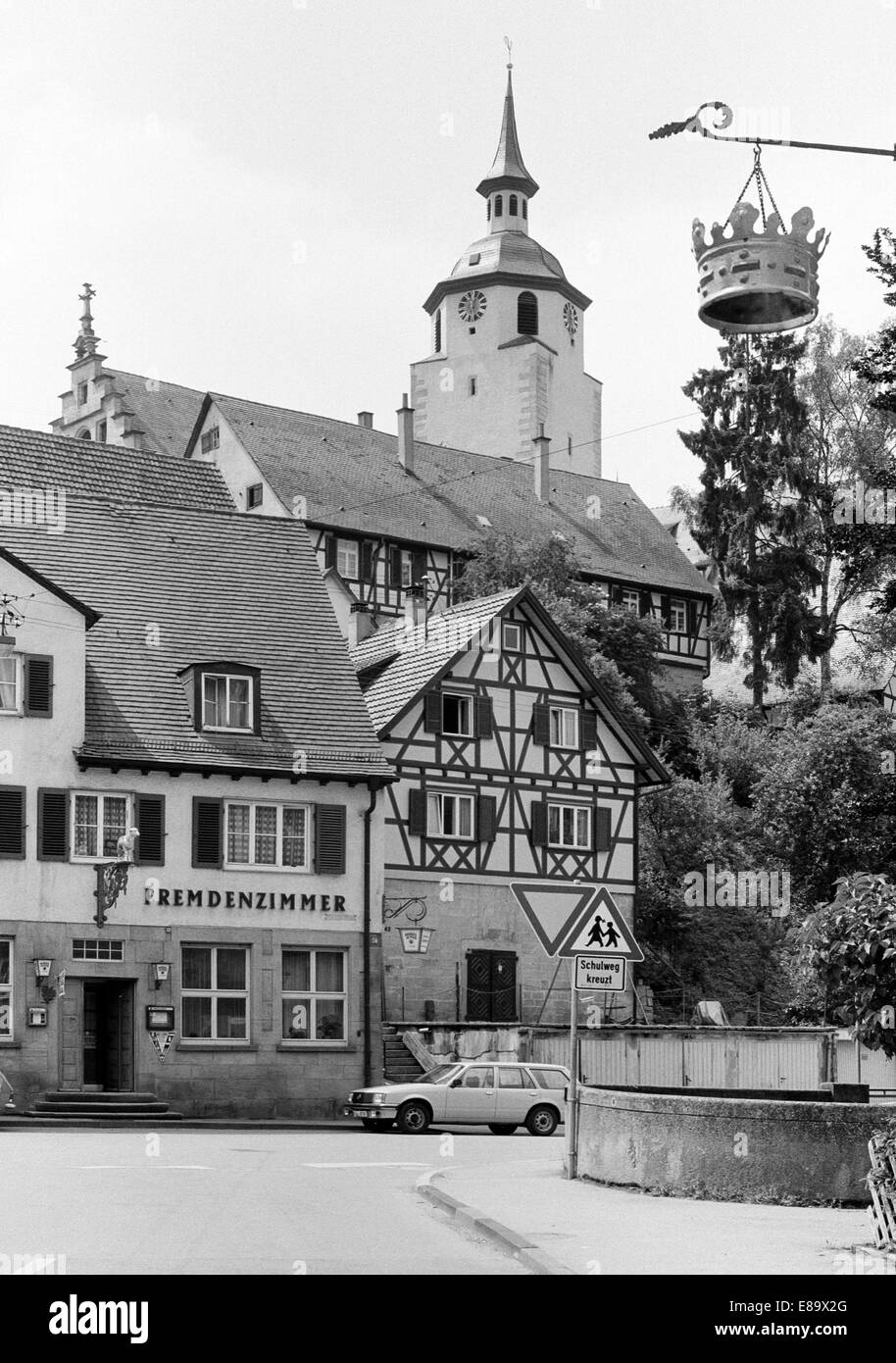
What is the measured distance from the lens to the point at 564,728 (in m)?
47.9

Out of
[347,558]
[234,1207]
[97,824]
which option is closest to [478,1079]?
[97,824]

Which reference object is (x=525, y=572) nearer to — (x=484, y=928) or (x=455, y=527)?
(x=455, y=527)

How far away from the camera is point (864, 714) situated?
5788 centimetres

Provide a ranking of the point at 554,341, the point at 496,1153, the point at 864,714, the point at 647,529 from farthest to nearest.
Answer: the point at 554,341
the point at 647,529
the point at 864,714
the point at 496,1153

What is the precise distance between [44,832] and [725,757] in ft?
106

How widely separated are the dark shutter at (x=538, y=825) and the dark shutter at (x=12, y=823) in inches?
523

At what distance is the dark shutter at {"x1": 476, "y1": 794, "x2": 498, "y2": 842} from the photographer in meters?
45.8

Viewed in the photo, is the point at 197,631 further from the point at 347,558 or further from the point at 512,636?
the point at 347,558

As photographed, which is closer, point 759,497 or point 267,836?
point 267,836

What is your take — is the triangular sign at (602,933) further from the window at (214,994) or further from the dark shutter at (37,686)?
the dark shutter at (37,686)

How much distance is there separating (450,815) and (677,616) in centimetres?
3632

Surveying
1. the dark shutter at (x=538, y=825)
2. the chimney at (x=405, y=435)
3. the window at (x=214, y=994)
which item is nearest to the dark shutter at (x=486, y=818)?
the dark shutter at (x=538, y=825)

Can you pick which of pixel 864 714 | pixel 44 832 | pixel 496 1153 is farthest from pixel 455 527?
pixel 496 1153

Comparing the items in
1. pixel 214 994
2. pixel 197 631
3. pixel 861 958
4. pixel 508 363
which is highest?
pixel 508 363
